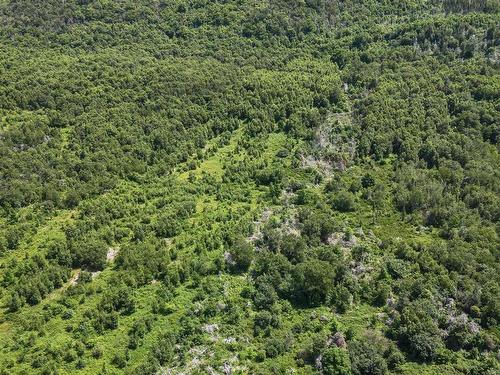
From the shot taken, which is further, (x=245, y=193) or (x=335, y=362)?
(x=245, y=193)

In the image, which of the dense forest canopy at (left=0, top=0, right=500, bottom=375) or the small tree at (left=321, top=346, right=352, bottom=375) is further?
the dense forest canopy at (left=0, top=0, right=500, bottom=375)

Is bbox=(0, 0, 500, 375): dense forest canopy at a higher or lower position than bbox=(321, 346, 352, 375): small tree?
higher

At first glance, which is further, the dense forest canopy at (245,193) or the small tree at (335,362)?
the dense forest canopy at (245,193)

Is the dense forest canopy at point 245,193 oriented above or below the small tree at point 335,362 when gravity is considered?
above

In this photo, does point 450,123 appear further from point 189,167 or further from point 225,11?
point 225,11

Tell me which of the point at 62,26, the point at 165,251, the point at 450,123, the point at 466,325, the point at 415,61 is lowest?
the point at 466,325

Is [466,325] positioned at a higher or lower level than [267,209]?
lower

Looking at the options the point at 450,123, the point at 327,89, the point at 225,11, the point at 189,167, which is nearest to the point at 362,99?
the point at 327,89

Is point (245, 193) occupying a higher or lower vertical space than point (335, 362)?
higher
